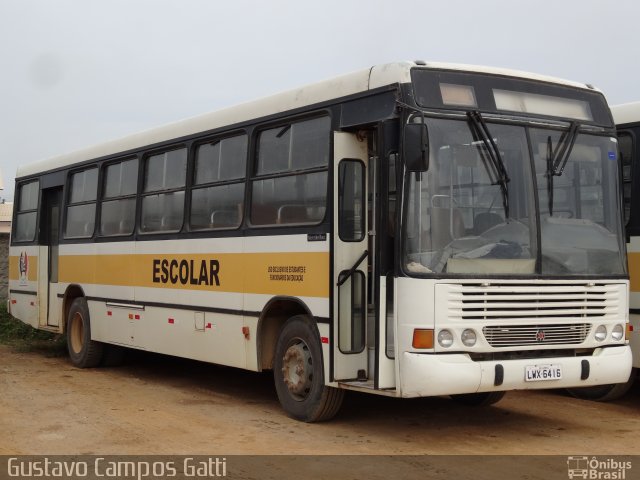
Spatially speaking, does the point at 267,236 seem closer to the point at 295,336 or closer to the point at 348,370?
the point at 295,336

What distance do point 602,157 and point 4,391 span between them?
23.9ft

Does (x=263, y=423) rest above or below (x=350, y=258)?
below

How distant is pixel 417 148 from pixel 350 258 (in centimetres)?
135

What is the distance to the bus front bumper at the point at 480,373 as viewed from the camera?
7578mm

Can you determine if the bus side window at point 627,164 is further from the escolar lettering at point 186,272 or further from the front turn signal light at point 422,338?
the escolar lettering at point 186,272

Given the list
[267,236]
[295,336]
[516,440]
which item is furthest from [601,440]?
[267,236]

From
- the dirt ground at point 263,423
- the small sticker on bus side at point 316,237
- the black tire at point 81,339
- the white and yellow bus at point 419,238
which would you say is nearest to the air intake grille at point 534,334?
the white and yellow bus at point 419,238

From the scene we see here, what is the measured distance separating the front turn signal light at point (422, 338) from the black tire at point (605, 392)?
3752 millimetres

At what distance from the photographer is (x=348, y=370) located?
8375 millimetres

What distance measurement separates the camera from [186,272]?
36.3 feet

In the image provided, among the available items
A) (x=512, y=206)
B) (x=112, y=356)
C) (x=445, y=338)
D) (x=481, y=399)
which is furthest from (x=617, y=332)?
(x=112, y=356)

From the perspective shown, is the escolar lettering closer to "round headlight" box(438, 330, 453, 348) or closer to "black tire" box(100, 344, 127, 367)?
"black tire" box(100, 344, 127, 367)

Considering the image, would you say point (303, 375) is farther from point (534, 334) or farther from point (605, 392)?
point (605, 392)

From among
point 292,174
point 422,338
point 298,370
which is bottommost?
point 298,370
